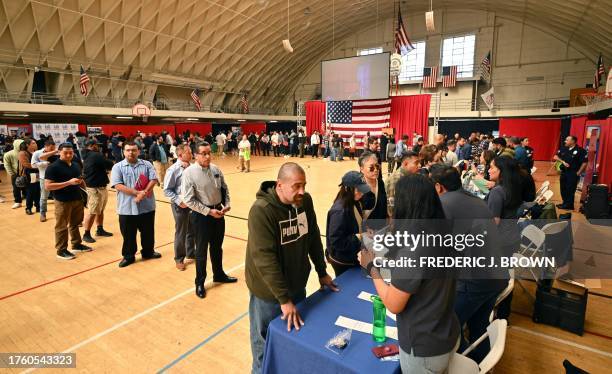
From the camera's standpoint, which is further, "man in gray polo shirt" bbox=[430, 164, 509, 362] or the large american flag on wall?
the large american flag on wall

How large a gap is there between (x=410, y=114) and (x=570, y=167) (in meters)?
11.0

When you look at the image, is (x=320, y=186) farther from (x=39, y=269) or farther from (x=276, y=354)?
(x=276, y=354)

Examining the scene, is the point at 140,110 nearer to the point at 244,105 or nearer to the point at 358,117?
the point at 244,105

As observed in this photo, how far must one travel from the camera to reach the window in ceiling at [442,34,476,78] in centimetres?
2292

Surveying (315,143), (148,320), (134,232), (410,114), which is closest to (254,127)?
(315,143)

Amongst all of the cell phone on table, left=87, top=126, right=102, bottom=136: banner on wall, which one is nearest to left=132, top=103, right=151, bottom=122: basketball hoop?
left=87, top=126, right=102, bottom=136: banner on wall

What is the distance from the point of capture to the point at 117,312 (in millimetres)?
3258

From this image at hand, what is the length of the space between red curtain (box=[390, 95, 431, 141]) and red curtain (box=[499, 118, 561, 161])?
7.22 metres

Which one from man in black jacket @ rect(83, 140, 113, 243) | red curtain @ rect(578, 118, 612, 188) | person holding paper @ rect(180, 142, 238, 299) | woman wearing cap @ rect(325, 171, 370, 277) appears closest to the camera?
woman wearing cap @ rect(325, 171, 370, 277)

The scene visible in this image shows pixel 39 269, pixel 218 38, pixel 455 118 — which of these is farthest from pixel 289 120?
pixel 39 269

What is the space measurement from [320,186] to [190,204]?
6574 millimetres

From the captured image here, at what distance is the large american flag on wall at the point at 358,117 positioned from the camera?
17.8 metres

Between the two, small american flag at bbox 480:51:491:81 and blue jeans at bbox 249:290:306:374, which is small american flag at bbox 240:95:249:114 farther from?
blue jeans at bbox 249:290:306:374

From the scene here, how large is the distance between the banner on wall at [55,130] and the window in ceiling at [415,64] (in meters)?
22.0
